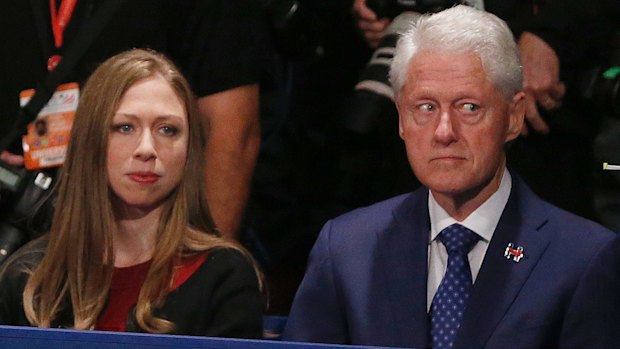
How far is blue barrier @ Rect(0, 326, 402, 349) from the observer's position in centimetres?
179

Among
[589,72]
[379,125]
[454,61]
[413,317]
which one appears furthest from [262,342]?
[589,72]

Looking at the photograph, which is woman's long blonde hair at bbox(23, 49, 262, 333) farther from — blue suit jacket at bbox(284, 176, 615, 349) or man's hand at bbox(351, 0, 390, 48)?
man's hand at bbox(351, 0, 390, 48)

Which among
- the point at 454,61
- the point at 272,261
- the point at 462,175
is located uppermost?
the point at 454,61

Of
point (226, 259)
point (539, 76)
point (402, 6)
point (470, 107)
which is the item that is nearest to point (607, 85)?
point (539, 76)

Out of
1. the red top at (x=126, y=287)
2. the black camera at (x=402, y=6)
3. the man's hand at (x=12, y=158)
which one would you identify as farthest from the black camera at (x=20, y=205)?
the black camera at (x=402, y=6)

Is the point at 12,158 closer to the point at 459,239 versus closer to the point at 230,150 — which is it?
the point at 230,150

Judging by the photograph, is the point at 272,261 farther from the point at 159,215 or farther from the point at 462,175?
the point at 462,175

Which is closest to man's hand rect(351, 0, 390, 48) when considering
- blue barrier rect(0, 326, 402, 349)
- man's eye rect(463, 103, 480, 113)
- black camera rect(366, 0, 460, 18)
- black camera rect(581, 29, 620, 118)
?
black camera rect(366, 0, 460, 18)

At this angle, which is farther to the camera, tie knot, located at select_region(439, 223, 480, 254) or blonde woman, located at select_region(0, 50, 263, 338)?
blonde woman, located at select_region(0, 50, 263, 338)

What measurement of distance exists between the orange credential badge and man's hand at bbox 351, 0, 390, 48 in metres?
0.65

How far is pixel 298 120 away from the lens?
3.20 metres

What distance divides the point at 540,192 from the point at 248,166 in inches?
25.2

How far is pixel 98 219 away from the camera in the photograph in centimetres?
240

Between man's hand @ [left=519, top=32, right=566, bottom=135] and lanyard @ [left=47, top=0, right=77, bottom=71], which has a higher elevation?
lanyard @ [left=47, top=0, right=77, bottom=71]
